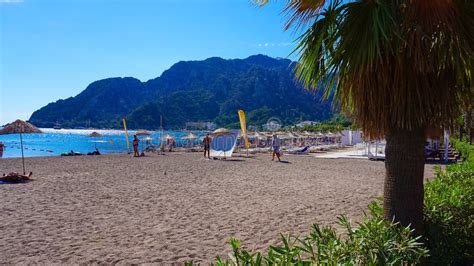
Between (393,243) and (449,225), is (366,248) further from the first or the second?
Result: (449,225)

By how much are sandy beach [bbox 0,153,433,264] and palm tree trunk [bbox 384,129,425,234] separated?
2103mm

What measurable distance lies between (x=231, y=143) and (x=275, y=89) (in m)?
130

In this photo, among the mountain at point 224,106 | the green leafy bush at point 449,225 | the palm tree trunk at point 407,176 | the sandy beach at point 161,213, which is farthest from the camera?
the mountain at point 224,106

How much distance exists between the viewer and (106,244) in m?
5.42

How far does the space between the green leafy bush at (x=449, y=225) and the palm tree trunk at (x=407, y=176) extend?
0.92 feet

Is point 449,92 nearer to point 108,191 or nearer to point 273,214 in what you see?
point 273,214

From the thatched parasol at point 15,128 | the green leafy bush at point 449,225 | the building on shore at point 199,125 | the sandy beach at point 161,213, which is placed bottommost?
the sandy beach at point 161,213

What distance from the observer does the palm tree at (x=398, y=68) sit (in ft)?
10.8

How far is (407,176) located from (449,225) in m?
1.13

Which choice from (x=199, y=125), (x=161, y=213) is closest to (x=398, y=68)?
(x=161, y=213)

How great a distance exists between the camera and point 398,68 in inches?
142

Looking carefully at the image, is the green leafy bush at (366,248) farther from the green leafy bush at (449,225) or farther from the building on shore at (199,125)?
the building on shore at (199,125)

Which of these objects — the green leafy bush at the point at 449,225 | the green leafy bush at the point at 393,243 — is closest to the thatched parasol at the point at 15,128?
the green leafy bush at the point at 393,243

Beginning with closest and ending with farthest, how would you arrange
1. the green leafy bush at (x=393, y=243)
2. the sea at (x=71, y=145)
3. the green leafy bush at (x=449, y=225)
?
the green leafy bush at (x=393, y=243) → the green leafy bush at (x=449, y=225) → the sea at (x=71, y=145)
